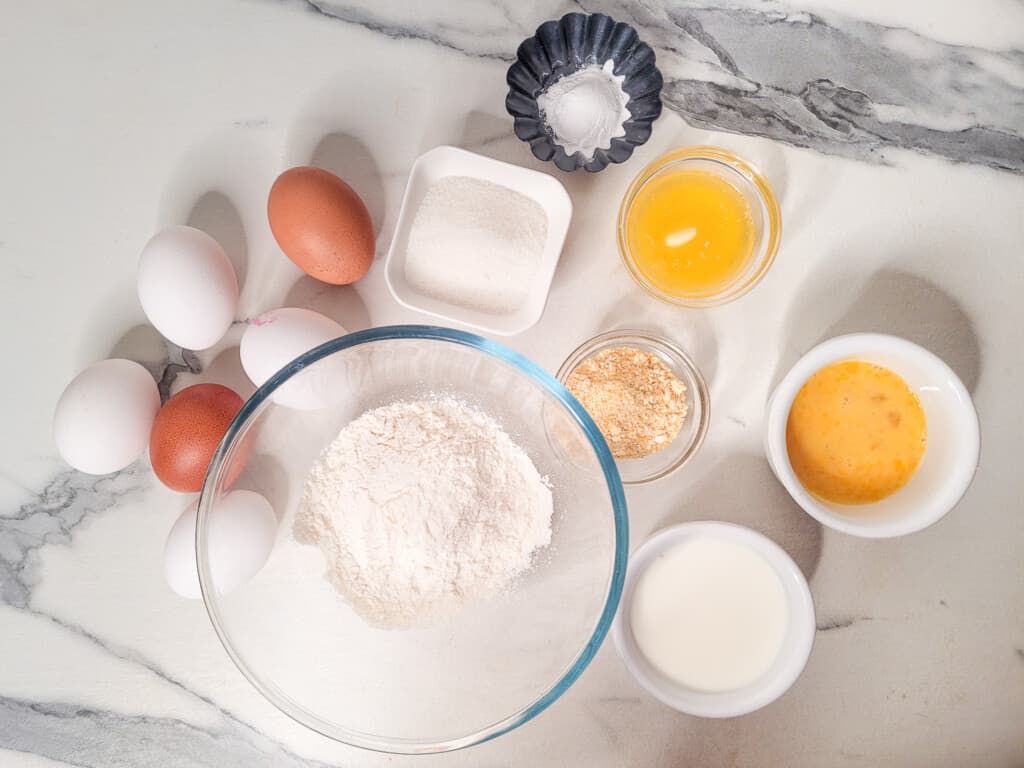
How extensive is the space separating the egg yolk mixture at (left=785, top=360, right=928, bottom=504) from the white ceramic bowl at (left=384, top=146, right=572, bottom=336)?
0.36 metres

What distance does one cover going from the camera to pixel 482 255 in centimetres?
97

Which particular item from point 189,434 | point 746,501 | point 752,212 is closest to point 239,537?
point 189,434

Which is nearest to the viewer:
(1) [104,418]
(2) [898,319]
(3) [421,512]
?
(3) [421,512]

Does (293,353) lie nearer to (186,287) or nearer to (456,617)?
(186,287)

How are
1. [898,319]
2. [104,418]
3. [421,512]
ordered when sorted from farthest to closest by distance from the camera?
[898,319] → [104,418] → [421,512]

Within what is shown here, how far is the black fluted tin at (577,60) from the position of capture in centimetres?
97

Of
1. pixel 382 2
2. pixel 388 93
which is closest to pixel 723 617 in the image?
pixel 388 93

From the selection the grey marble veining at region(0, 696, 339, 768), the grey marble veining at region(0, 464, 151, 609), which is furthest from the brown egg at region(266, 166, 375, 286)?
the grey marble veining at region(0, 696, 339, 768)

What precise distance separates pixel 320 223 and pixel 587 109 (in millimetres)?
364

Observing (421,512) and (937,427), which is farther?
(937,427)

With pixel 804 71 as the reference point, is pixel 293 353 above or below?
below

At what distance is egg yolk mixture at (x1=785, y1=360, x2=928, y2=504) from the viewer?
3.16ft

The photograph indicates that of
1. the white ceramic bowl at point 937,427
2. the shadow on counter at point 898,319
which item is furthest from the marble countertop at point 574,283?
the white ceramic bowl at point 937,427

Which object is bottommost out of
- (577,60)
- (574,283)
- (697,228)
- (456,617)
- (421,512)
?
(456,617)
